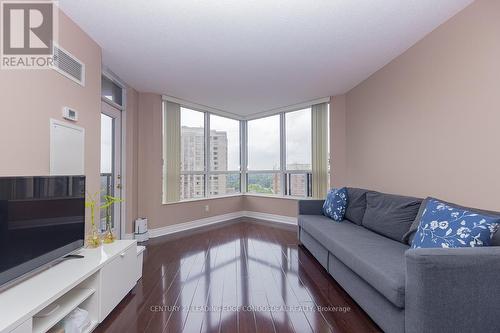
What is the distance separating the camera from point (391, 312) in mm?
1412

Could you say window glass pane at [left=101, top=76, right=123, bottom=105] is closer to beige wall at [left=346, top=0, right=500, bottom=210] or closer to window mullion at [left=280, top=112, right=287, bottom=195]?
window mullion at [left=280, top=112, right=287, bottom=195]

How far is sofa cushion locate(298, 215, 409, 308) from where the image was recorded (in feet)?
4.52

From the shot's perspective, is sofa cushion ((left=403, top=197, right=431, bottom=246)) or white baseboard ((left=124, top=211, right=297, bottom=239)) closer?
sofa cushion ((left=403, top=197, right=431, bottom=246))

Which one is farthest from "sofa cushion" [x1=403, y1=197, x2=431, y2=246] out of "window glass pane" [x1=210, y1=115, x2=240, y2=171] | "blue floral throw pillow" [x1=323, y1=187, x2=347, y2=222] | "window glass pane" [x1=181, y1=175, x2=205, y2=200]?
"window glass pane" [x1=210, y1=115, x2=240, y2=171]

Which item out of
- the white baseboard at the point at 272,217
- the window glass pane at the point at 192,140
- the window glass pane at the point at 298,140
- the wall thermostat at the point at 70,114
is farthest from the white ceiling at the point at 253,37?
the white baseboard at the point at 272,217

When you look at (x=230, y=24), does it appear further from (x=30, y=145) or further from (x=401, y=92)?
(x=401, y=92)

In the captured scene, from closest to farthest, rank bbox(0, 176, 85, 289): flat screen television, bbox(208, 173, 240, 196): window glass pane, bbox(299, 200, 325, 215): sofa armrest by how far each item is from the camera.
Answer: bbox(0, 176, 85, 289): flat screen television
bbox(299, 200, 325, 215): sofa armrest
bbox(208, 173, 240, 196): window glass pane

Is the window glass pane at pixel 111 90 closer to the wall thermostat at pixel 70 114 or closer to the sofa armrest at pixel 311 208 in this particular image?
the wall thermostat at pixel 70 114

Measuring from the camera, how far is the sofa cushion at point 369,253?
1378 mm

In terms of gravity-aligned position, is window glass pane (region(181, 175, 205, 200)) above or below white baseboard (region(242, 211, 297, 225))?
above

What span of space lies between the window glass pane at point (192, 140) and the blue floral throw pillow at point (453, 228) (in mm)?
3843

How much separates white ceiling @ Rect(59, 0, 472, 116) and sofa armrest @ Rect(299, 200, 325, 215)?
1.89 meters

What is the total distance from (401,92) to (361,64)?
0.61m

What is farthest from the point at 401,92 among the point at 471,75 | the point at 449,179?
the point at 449,179
